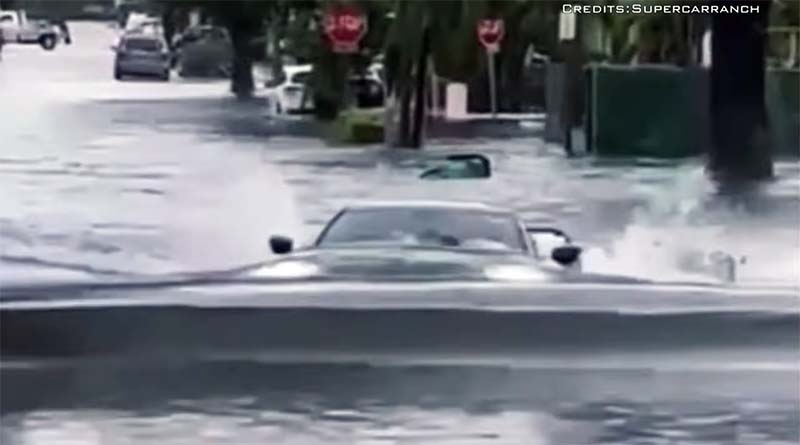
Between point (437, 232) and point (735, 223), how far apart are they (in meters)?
10.1

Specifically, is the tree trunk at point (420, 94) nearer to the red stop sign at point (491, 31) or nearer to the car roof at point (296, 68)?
the red stop sign at point (491, 31)

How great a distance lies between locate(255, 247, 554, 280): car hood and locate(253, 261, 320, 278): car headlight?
16 mm

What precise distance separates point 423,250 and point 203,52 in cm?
1931

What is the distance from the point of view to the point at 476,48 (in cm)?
2648

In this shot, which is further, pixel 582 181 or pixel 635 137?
pixel 635 137

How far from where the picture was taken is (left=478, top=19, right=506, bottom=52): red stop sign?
82.3 feet

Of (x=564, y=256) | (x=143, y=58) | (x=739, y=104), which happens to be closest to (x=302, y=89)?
(x=143, y=58)

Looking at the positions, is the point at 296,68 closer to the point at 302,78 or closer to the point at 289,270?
the point at 302,78

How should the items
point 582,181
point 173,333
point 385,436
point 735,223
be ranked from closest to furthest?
point 385,436 < point 173,333 < point 735,223 < point 582,181

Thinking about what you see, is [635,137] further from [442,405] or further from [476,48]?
[442,405]

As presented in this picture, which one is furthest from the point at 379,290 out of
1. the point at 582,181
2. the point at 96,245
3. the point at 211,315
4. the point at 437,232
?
the point at 582,181

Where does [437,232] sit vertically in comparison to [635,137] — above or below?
above

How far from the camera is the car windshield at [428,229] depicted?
10859mm

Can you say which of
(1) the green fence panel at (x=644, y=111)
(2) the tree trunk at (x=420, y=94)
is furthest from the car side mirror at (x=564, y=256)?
(1) the green fence panel at (x=644, y=111)
